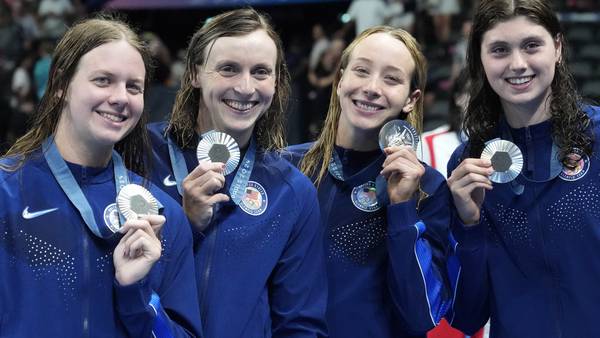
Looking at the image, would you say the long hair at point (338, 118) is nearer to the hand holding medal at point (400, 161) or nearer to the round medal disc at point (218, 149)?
the hand holding medal at point (400, 161)

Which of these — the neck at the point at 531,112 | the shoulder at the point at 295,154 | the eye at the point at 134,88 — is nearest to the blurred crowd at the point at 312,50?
the shoulder at the point at 295,154

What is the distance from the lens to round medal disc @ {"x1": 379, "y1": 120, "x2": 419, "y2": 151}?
3.22 meters

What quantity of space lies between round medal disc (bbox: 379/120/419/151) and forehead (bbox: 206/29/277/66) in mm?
429

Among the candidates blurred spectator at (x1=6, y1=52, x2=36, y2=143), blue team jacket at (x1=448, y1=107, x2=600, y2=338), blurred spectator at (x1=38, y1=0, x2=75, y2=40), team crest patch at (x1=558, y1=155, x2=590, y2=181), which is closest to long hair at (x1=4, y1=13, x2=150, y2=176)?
blue team jacket at (x1=448, y1=107, x2=600, y2=338)

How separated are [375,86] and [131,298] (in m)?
1.16

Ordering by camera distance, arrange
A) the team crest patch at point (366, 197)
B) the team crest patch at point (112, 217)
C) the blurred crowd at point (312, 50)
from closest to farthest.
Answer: the team crest patch at point (112, 217)
the team crest patch at point (366, 197)
the blurred crowd at point (312, 50)

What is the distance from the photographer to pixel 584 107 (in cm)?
327

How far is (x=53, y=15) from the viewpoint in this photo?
537 inches

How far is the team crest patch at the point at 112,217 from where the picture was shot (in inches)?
106

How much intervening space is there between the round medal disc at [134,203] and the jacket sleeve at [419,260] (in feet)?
2.74

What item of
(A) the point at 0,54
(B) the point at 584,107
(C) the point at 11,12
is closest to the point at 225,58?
(B) the point at 584,107

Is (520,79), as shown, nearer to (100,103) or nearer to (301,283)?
(301,283)

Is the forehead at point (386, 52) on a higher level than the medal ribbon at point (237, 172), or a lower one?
higher

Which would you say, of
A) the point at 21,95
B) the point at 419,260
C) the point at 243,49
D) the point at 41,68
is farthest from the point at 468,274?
the point at 21,95
